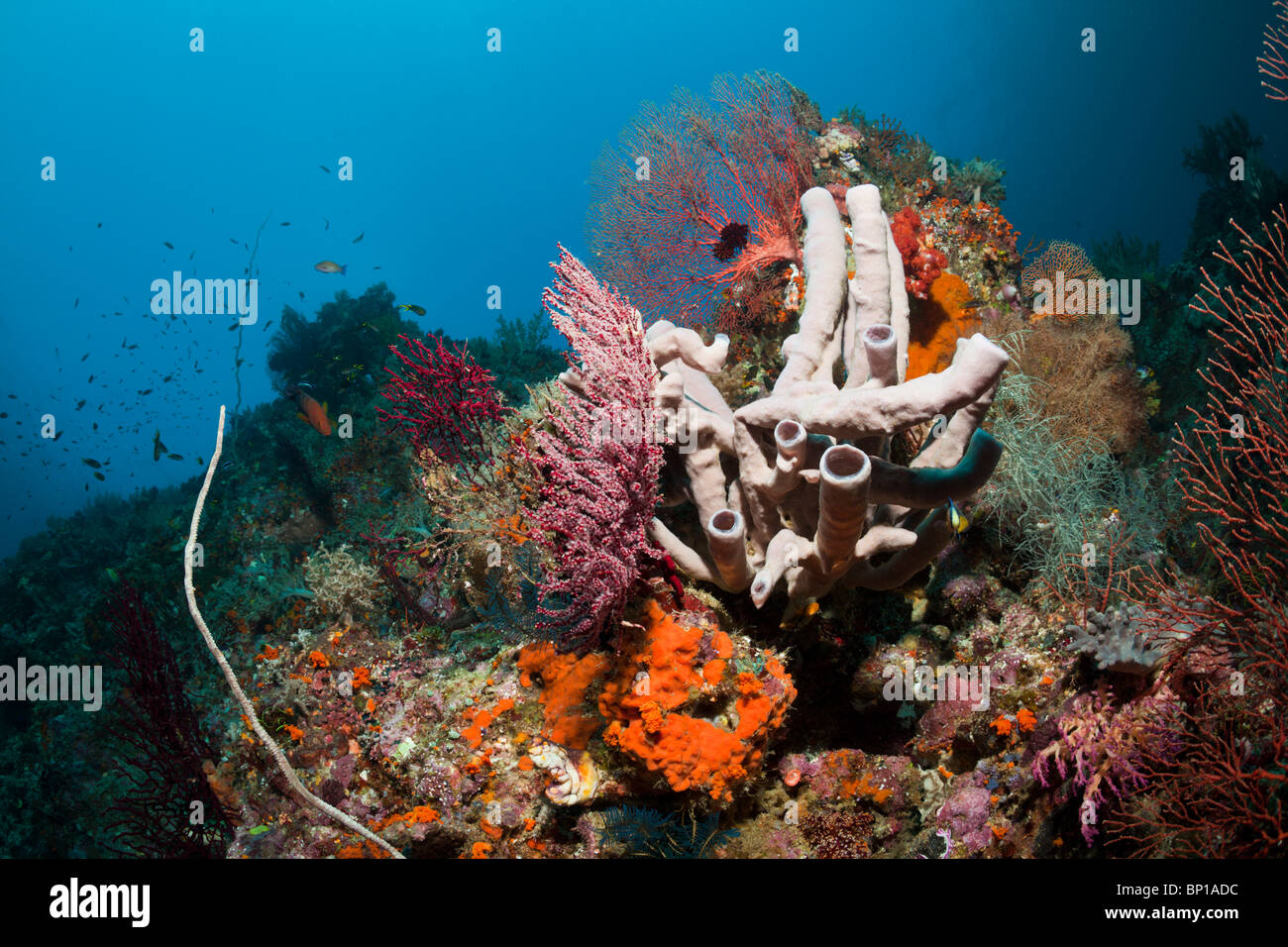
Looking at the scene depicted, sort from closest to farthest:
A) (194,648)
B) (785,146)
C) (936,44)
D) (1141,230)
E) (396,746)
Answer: (396,746) < (785,146) < (194,648) < (1141,230) < (936,44)

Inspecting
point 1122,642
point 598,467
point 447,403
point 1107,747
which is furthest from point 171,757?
point 1122,642

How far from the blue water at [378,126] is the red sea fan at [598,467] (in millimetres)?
48546

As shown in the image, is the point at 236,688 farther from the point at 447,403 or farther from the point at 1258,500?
the point at 1258,500

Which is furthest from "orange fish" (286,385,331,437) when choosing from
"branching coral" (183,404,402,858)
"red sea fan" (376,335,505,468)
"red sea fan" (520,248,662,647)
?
"branching coral" (183,404,402,858)

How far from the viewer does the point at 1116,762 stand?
9.18 feet

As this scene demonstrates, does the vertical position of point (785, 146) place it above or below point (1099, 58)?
below

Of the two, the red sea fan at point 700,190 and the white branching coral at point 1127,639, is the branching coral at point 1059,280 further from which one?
the white branching coral at point 1127,639

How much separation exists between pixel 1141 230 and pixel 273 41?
293 ft

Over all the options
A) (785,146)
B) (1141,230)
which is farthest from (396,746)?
(1141,230)

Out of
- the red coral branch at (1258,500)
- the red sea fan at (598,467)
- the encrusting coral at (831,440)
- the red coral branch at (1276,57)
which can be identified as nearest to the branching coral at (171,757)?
the red sea fan at (598,467)

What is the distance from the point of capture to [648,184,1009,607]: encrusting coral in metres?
2.61

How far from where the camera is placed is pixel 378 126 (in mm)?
75562

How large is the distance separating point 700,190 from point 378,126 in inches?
3419
